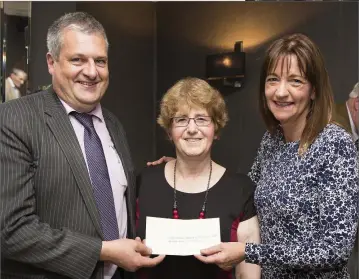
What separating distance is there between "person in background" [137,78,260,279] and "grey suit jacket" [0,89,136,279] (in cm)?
32

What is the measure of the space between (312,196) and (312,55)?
535 millimetres

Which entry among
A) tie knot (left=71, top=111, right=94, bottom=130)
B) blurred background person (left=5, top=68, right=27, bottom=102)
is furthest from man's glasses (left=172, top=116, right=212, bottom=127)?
blurred background person (left=5, top=68, right=27, bottom=102)

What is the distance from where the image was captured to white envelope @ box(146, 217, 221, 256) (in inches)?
66.1

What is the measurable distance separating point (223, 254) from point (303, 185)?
398mm

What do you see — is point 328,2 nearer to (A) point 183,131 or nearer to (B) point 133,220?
(A) point 183,131

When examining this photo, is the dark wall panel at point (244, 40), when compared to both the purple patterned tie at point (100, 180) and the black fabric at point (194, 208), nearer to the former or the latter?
the black fabric at point (194, 208)

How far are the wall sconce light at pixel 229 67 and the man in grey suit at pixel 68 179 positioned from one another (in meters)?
1.08

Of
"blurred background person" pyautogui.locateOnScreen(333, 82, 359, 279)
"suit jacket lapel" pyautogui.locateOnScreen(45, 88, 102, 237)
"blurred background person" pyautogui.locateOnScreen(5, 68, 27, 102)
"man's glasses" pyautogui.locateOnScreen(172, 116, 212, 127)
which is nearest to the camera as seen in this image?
"suit jacket lapel" pyautogui.locateOnScreen(45, 88, 102, 237)

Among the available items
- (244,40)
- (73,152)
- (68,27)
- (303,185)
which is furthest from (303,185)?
(244,40)

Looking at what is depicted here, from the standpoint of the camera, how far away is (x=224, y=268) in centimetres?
172

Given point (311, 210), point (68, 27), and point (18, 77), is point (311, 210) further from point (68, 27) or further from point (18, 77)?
point (18, 77)

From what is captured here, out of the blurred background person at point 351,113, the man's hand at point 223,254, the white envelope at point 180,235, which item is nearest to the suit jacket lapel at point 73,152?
the white envelope at point 180,235

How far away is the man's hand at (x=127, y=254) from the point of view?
5.29ft

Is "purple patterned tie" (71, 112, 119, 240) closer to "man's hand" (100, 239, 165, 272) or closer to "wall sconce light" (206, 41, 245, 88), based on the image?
"man's hand" (100, 239, 165, 272)
